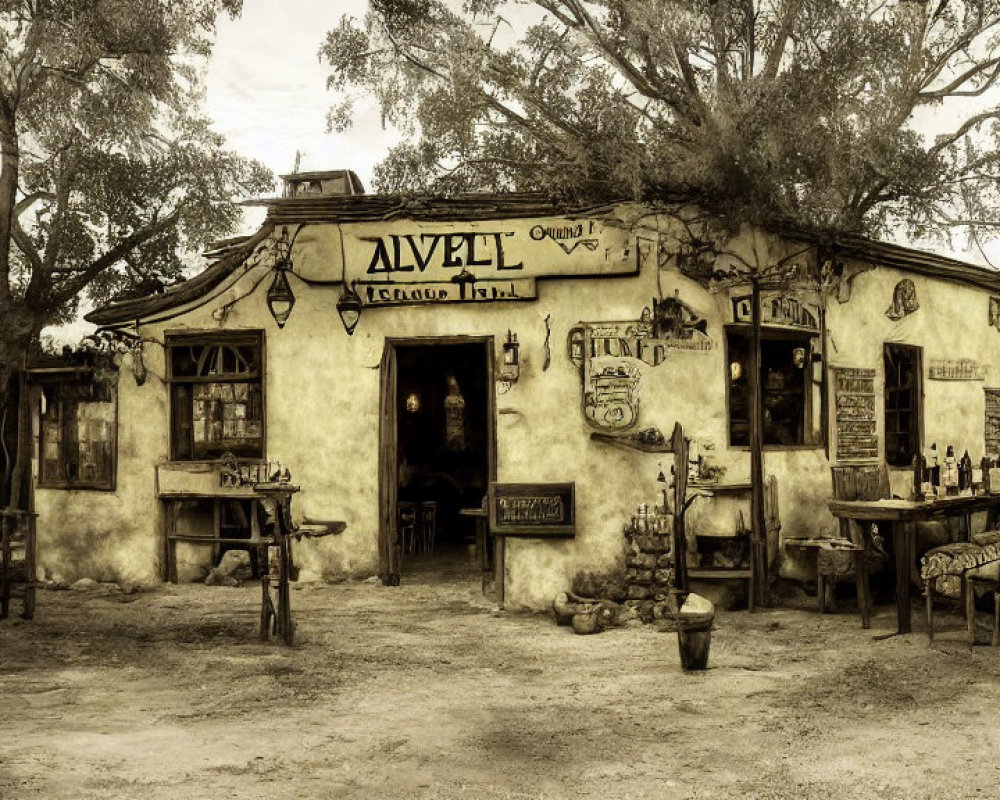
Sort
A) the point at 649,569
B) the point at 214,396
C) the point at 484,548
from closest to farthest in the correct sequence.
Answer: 1. the point at 649,569
2. the point at 214,396
3. the point at 484,548

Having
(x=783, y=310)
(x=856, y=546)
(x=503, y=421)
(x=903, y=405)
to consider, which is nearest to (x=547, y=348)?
(x=503, y=421)

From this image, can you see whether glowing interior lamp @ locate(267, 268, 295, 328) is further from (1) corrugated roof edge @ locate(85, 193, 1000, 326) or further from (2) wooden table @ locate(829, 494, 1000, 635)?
(2) wooden table @ locate(829, 494, 1000, 635)

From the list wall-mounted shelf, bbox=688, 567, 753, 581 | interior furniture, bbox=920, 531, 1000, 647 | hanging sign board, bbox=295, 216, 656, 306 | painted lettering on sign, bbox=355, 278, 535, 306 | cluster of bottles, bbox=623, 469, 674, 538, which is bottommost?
wall-mounted shelf, bbox=688, 567, 753, 581

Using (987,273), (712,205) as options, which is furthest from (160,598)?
(987,273)

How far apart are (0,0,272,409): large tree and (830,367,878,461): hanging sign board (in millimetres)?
8133

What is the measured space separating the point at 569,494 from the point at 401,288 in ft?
8.93

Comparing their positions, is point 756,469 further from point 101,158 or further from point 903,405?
point 101,158

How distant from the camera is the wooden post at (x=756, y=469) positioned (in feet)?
31.4

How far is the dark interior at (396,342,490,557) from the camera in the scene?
49.5 feet

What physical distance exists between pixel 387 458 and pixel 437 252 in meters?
2.20

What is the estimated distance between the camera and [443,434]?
51.2ft

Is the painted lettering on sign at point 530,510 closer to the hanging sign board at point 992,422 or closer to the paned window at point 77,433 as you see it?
the paned window at point 77,433

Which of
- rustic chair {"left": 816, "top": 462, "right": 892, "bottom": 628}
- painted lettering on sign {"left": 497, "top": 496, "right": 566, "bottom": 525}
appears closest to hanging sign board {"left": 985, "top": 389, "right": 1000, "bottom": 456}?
rustic chair {"left": 816, "top": 462, "right": 892, "bottom": 628}

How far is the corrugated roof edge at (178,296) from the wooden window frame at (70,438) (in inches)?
28.0
